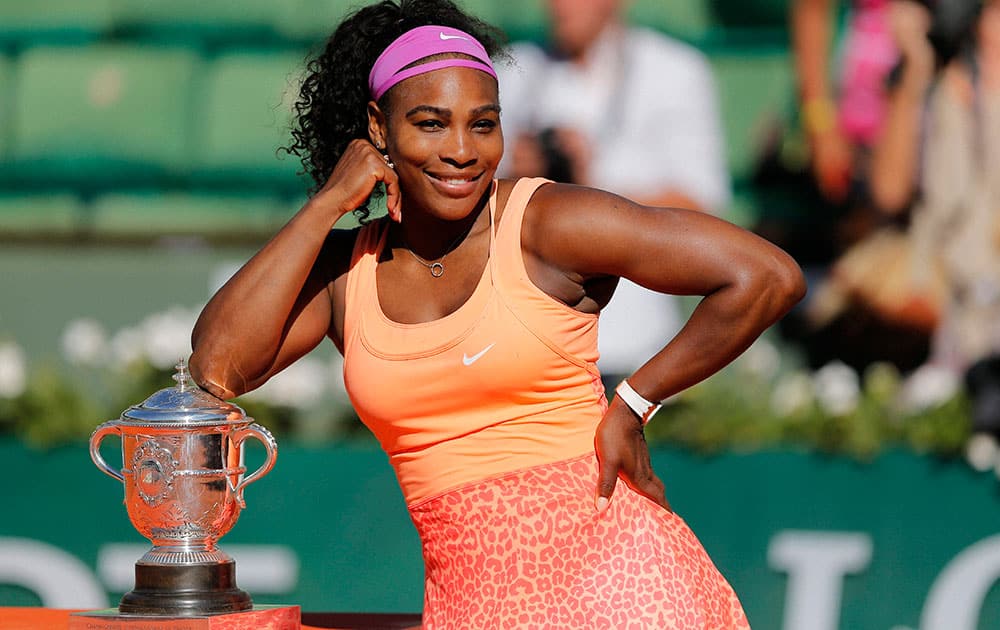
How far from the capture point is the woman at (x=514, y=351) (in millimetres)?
2418

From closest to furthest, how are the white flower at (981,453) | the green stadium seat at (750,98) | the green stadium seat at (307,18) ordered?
the white flower at (981,453) → the green stadium seat at (750,98) → the green stadium seat at (307,18)

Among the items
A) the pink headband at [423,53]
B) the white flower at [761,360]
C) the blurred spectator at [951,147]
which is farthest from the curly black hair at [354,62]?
the blurred spectator at [951,147]

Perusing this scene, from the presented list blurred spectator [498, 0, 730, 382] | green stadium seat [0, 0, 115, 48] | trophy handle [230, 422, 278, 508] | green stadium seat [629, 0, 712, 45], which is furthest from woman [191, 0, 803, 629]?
green stadium seat [0, 0, 115, 48]

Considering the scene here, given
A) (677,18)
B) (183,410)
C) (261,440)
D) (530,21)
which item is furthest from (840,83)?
(183,410)

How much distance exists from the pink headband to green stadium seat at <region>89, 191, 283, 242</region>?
334 centimetres

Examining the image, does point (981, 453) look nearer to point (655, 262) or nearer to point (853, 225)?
point (853, 225)

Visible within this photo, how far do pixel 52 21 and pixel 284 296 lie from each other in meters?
3.79

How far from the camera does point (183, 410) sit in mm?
2678

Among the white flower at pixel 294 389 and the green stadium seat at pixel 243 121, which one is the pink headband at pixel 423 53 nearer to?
the white flower at pixel 294 389

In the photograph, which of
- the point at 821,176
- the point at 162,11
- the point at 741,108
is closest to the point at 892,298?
the point at 821,176

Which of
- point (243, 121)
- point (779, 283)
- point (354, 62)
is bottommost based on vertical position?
point (779, 283)

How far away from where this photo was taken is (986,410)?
521cm

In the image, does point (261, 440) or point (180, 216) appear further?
point (180, 216)

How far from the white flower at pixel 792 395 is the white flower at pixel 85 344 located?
2464mm
